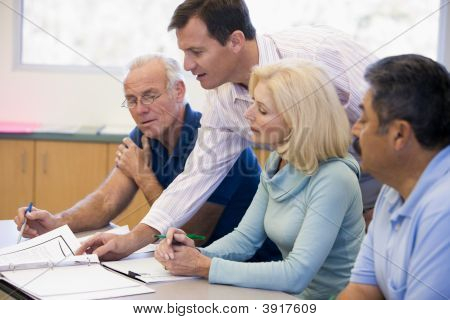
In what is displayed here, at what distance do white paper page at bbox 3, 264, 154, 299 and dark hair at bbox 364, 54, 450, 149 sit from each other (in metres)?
0.51

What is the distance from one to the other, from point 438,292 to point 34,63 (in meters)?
Result: 2.29

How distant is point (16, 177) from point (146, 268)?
1212mm

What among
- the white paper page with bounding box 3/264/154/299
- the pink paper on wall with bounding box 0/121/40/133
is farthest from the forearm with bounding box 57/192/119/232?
the pink paper on wall with bounding box 0/121/40/133

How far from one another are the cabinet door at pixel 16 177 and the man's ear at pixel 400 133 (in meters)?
1.60

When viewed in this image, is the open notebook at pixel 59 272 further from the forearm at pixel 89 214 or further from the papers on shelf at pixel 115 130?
the papers on shelf at pixel 115 130

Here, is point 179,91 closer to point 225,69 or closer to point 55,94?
point 225,69

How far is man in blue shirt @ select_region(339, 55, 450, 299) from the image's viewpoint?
0.90 meters

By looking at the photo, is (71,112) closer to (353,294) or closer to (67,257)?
(67,257)

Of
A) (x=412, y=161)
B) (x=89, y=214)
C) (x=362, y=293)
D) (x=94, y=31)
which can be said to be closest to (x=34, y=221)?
(x=89, y=214)

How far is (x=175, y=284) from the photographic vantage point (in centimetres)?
118

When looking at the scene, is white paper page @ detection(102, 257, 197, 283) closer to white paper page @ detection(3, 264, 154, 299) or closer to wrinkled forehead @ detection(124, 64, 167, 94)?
white paper page @ detection(3, 264, 154, 299)

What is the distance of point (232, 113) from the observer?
1.65 m

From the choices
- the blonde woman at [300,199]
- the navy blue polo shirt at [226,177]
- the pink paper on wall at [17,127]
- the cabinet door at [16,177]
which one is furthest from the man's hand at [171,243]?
the pink paper on wall at [17,127]
